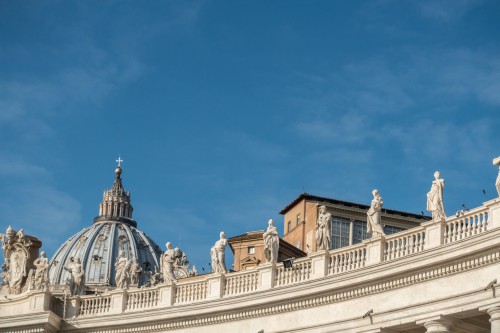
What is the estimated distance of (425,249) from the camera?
52.0 m

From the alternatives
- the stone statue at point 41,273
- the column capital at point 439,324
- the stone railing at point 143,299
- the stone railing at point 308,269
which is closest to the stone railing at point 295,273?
the stone railing at point 308,269

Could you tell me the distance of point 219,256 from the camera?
6309 centimetres

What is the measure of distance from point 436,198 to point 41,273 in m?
24.2

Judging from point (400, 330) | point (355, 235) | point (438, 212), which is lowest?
point (400, 330)

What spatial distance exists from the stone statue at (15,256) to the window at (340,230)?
73.0 ft

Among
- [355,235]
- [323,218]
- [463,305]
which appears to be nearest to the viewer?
[463,305]

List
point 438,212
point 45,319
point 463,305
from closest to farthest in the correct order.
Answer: point 463,305, point 438,212, point 45,319

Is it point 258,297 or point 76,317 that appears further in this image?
point 76,317

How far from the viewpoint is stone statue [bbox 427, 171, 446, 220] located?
53281 millimetres

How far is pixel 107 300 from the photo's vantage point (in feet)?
220

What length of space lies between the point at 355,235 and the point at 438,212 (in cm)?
3638

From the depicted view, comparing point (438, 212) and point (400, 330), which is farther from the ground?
point (438, 212)

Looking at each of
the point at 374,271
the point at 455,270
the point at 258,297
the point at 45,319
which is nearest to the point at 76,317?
the point at 45,319

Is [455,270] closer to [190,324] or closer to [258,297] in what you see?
[258,297]
